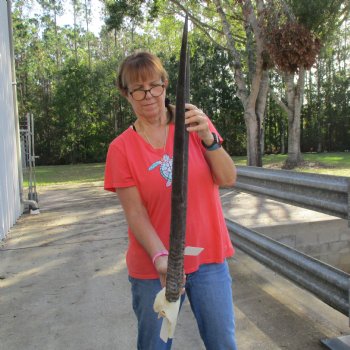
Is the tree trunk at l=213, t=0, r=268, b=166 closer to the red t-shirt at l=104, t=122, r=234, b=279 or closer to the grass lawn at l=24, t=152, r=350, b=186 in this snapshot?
the grass lawn at l=24, t=152, r=350, b=186

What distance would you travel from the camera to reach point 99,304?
11.6ft

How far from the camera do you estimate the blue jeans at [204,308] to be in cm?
192

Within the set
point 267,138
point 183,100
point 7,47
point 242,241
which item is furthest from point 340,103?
point 183,100

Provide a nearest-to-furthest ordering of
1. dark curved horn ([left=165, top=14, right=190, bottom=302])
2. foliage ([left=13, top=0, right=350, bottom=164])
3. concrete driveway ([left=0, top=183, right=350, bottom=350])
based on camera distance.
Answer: dark curved horn ([left=165, top=14, right=190, bottom=302]) < concrete driveway ([left=0, top=183, right=350, bottom=350]) < foliage ([left=13, top=0, right=350, bottom=164])

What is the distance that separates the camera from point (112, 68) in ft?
103

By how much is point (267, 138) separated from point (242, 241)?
105 feet

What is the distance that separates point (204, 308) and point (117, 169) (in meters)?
0.75

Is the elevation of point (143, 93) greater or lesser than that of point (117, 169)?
greater

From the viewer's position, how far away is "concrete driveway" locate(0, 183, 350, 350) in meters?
2.90

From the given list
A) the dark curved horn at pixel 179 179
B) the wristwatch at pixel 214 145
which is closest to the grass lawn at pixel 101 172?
the wristwatch at pixel 214 145

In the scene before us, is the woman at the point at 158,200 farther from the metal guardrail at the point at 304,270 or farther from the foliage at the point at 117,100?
the foliage at the point at 117,100

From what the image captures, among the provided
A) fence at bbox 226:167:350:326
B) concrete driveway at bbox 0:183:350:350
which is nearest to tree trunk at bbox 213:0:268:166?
concrete driveway at bbox 0:183:350:350

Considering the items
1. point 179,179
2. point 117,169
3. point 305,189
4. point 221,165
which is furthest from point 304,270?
point 179,179

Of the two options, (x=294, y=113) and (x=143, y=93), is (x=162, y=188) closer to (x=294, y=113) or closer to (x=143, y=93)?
(x=143, y=93)
